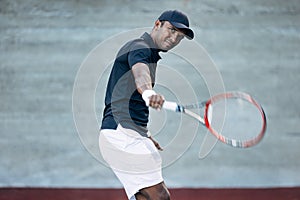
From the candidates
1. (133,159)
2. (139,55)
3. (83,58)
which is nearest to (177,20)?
(139,55)

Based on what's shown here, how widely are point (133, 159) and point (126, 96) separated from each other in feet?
1.19

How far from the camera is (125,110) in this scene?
180 inches

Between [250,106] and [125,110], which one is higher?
[125,110]

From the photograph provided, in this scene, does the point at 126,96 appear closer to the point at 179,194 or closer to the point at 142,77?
the point at 142,77

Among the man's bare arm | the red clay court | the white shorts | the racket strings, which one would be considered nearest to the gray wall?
the red clay court

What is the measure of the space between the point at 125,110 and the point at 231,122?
2.06 m

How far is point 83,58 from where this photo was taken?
6785mm

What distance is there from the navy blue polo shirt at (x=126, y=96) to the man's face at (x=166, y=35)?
0.12ft

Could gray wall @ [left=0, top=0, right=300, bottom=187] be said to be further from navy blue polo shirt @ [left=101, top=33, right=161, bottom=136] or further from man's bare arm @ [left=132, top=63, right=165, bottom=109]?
man's bare arm @ [left=132, top=63, right=165, bottom=109]

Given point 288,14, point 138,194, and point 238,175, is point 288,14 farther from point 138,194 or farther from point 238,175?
point 138,194

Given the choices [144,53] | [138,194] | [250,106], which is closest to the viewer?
[144,53]

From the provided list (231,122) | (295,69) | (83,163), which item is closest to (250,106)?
(231,122)

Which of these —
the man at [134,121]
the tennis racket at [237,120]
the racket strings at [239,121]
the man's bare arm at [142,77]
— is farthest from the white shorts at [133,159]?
the racket strings at [239,121]

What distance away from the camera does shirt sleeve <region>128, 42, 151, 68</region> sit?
4.29 metres
